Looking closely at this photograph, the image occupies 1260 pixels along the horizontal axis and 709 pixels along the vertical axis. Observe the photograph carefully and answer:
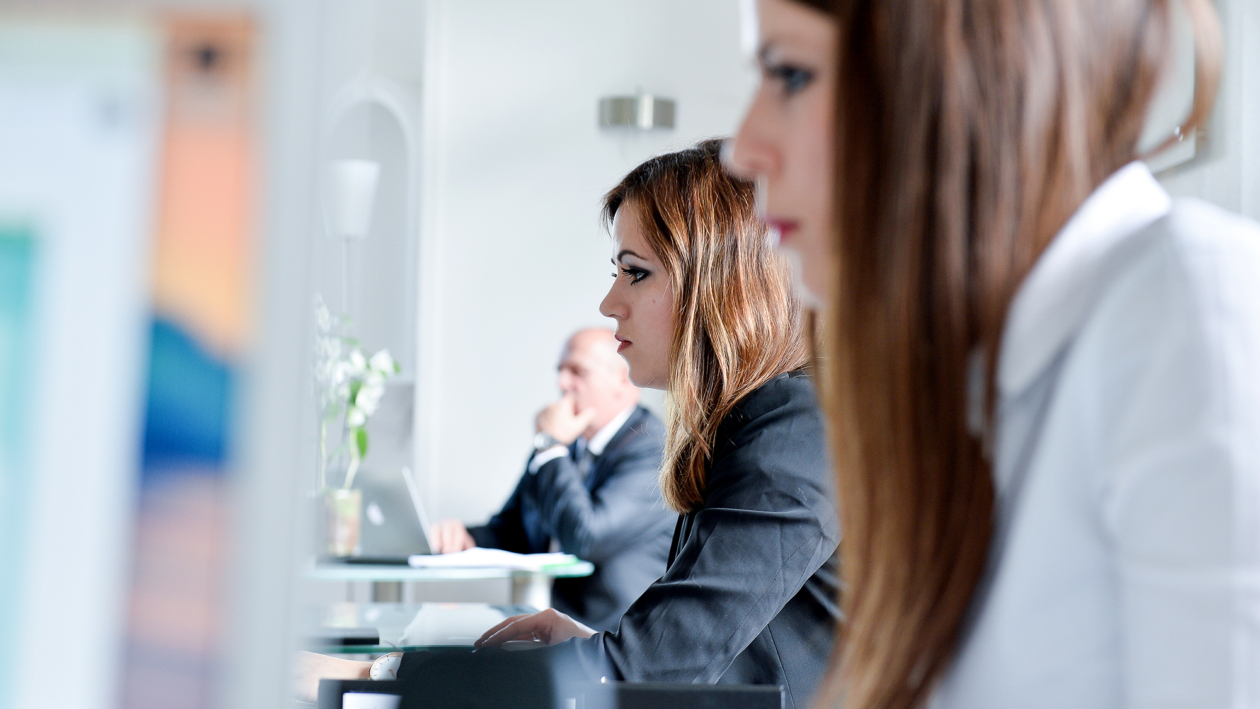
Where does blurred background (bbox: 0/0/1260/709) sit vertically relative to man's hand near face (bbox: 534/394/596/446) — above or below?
above

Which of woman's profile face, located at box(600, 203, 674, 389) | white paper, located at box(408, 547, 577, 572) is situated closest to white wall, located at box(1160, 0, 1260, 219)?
woman's profile face, located at box(600, 203, 674, 389)

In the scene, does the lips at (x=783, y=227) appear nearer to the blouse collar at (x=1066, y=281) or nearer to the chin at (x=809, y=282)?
the chin at (x=809, y=282)

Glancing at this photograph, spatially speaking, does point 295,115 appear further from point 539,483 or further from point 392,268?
point 392,268

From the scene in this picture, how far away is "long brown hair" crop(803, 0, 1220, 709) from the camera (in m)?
0.46

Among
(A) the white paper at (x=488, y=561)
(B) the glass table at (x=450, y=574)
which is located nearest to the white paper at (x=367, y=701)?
(B) the glass table at (x=450, y=574)

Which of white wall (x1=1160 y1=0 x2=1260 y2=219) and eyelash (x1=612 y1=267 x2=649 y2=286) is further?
white wall (x1=1160 y1=0 x2=1260 y2=219)

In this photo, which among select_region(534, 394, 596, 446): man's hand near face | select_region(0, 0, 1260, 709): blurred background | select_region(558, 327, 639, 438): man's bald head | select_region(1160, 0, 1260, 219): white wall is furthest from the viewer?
select_region(558, 327, 639, 438): man's bald head

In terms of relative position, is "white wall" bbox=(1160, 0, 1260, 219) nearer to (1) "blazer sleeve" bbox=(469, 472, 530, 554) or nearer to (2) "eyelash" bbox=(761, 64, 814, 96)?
(2) "eyelash" bbox=(761, 64, 814, 96)

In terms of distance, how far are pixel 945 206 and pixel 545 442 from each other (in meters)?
2.26

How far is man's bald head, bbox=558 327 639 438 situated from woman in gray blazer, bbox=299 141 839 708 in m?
1.65

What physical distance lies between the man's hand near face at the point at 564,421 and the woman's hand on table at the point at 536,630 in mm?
1606

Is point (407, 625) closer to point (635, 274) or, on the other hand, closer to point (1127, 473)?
point (635, 274)

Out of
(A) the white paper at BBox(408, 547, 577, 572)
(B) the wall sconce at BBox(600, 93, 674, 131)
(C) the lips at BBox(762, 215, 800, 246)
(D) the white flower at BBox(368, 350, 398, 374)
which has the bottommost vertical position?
(A) the white paper at BBox(408, 547, 577, 572)

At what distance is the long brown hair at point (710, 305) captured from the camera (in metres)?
1.13
